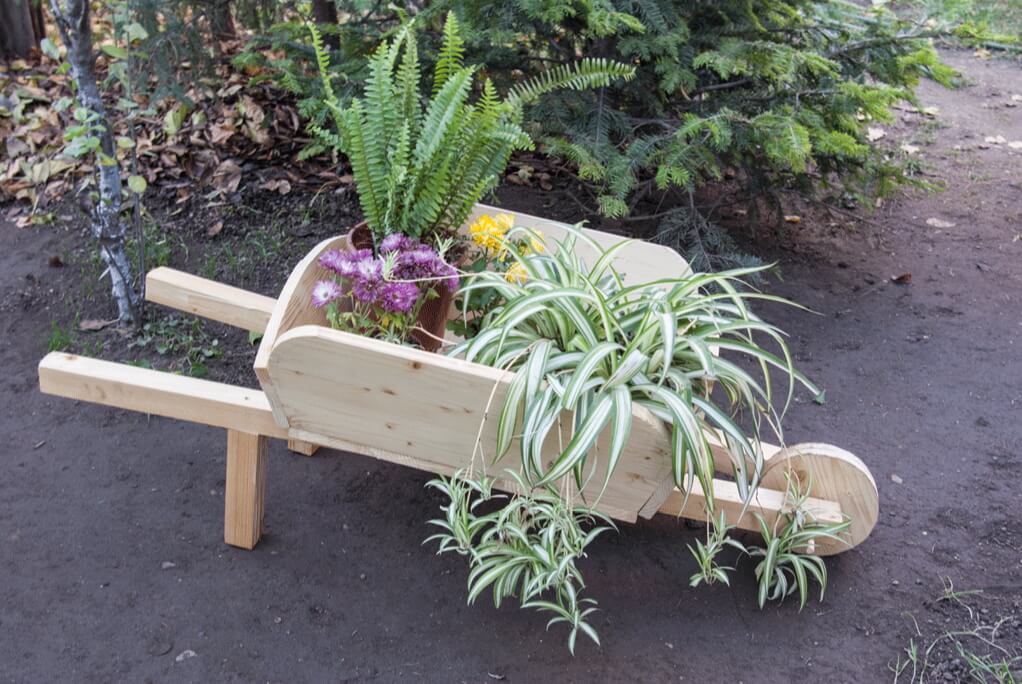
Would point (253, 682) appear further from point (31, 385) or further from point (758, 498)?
point (31, 385)

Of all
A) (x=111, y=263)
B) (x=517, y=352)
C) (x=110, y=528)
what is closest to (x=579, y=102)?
(x=517, y=352)

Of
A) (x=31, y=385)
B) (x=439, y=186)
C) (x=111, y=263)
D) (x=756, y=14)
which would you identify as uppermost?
(x=756, y=14)

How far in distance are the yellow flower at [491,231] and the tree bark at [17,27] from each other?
376cm

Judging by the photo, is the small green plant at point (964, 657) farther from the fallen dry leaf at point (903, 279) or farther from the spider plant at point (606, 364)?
the fallen dry leaf at point (903, 279)

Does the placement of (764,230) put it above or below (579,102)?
below

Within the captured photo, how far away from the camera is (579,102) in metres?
3.11

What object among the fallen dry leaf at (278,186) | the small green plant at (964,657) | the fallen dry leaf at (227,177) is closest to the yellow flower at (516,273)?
the small green plant at (964,657)

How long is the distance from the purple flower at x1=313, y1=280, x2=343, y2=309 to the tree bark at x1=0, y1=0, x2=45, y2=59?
379cm

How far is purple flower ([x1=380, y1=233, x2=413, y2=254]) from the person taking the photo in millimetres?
2012

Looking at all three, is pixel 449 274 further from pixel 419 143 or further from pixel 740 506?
A: pixel 740 506

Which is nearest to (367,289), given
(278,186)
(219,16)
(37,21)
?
(278,186)

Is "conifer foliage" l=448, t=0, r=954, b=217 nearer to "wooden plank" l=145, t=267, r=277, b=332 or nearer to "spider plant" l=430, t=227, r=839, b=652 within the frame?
"spider plant" l=430, t=227, r=839, b=652

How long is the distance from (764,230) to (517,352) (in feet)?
7.88

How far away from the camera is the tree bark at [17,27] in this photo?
15.1 ft
